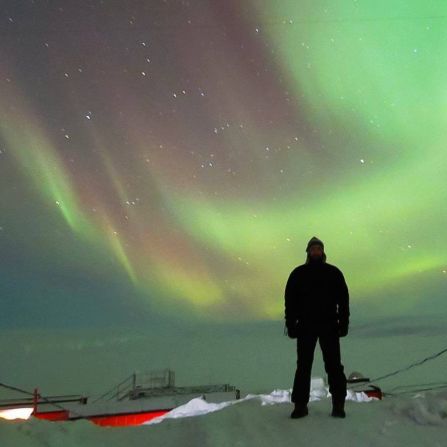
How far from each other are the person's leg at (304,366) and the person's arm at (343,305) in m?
0.31

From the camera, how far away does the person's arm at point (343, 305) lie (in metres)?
4.36

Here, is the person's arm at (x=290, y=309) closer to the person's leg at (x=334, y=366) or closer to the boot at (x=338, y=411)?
the person's leg at (x=334, y=366)

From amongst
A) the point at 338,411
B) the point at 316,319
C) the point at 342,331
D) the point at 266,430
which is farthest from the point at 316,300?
the point at 266,430

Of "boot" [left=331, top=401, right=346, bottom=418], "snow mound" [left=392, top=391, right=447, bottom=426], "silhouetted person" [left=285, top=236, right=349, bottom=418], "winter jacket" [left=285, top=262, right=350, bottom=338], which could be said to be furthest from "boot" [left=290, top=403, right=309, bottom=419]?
"snow mound" [left=392, top=391, right=447, bottom=426]

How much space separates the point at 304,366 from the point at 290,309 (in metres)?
0.61

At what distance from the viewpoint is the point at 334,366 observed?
4.29 metres

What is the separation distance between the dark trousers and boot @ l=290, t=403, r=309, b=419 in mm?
45

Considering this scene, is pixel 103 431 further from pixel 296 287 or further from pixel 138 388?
pixel 138 388

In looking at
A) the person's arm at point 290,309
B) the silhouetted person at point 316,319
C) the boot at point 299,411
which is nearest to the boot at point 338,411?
the silhouetted person at point 316,319

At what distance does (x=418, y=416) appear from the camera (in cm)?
402

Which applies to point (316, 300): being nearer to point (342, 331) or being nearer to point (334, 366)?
point (342, 331)

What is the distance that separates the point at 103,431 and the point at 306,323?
2.29 m

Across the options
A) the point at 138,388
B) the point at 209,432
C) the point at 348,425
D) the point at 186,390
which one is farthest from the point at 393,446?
the point at 138,388

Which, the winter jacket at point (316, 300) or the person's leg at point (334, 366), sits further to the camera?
the winter jacket at point (316, 300)
